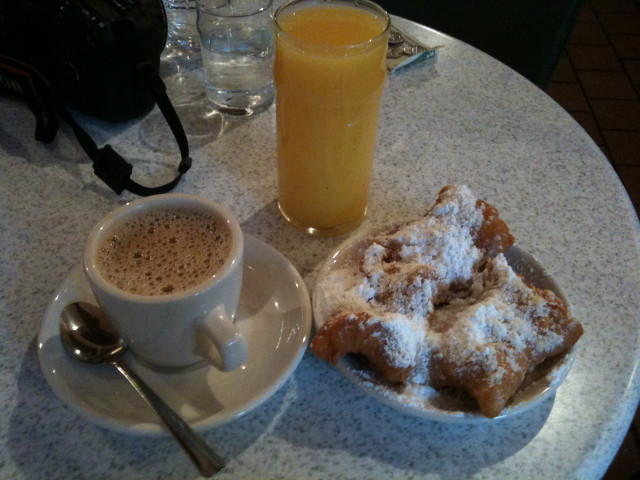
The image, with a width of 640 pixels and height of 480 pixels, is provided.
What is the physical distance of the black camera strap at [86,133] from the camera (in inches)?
32.5

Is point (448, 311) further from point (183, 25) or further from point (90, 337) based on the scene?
point (183, 25)

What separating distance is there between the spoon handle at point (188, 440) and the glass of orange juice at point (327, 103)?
1.15ft

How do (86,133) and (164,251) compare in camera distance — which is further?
(86,133)

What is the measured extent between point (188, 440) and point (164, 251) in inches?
7.9

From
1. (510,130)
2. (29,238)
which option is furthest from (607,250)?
(29,238)

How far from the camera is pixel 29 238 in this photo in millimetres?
764

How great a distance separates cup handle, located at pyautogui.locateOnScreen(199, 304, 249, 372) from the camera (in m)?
0.50

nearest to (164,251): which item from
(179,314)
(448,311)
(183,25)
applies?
(179,314)

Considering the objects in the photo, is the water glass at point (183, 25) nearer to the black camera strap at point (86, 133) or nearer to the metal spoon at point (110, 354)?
the black camera strap at point (86, 133)

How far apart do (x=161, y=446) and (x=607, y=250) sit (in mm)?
650

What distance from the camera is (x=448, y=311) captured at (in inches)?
23.8

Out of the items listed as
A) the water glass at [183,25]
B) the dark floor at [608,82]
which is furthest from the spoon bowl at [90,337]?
the dark floor at [608,82]

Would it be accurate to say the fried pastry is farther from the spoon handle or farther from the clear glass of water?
the clear glass of water

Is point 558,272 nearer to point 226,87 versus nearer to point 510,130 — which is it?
point 510,130
